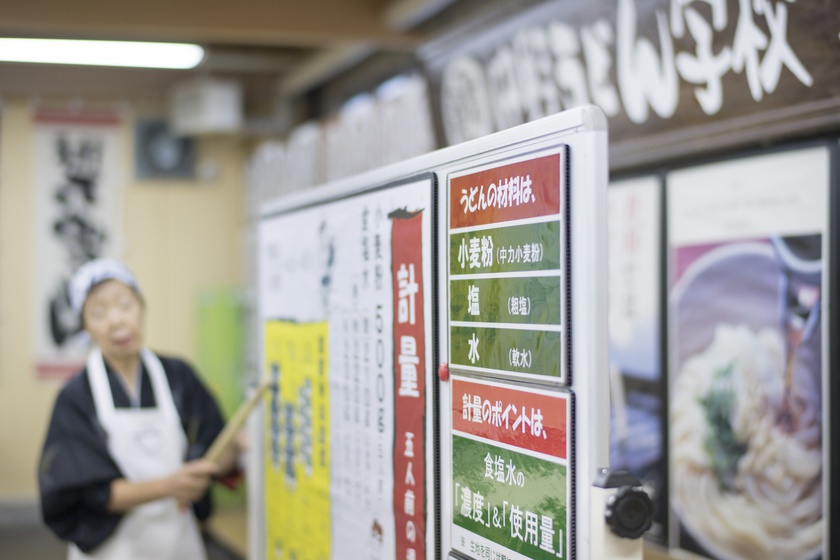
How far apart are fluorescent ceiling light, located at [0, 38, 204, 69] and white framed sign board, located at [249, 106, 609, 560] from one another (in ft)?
11.0

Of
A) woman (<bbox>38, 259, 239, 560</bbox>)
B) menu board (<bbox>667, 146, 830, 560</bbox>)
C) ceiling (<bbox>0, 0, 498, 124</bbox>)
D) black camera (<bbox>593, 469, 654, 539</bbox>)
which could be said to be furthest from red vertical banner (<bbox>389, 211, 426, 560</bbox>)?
ceiling (<bbox>0, 0, 498, 124</bbox>)

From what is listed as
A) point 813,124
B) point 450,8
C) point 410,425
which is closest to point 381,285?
point 410,425

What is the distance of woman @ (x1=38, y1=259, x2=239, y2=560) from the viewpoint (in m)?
2.77

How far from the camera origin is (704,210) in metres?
3.24

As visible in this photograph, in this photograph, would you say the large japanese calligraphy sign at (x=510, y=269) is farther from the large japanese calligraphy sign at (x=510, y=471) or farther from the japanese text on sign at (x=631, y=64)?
the japanese text on sign at (x=631, y=64)

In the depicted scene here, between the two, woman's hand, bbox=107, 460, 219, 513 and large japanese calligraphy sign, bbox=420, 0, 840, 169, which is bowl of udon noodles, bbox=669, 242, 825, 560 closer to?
large japanese calligraphy sign, bbox=420, 0, 840, 169

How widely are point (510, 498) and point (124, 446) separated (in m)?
1.60

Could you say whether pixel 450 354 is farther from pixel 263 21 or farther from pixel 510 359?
pixel 263 21

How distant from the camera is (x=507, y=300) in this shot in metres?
1.77

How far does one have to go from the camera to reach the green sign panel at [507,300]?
1.64 m

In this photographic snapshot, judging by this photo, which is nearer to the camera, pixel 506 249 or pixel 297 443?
pixel 506 249

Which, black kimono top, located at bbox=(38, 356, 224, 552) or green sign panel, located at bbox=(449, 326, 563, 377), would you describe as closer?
green sign panel, located at bbox=(449, 326, 563, 377)

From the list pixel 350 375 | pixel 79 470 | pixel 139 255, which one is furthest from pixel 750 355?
pixel 139 255

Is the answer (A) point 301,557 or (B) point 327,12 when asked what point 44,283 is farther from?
(A) point 301,557
